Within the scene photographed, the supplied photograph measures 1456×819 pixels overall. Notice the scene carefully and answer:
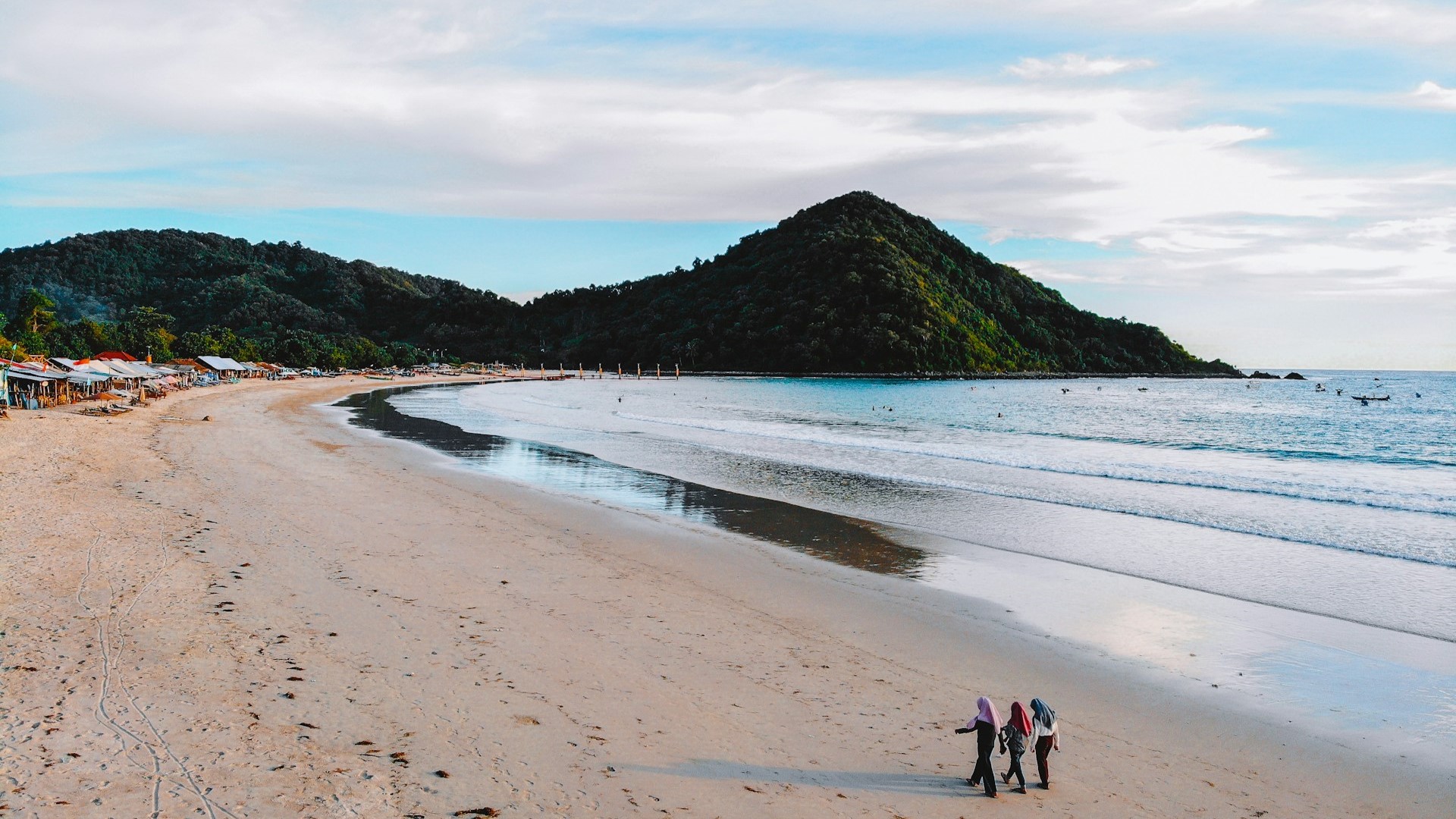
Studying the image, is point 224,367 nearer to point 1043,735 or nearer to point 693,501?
point 693,501

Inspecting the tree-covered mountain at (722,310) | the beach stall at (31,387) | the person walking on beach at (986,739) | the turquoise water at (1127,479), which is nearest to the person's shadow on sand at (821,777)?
the person walking on beach at (986,739)

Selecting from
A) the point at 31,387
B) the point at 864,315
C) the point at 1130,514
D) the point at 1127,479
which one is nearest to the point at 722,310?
the point at 864,315

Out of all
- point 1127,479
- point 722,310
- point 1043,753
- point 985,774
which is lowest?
point 985,774

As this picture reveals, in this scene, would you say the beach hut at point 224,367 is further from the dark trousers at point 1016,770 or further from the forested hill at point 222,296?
the dark trousers at point 1016,770

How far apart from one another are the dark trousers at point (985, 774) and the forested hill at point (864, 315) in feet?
424

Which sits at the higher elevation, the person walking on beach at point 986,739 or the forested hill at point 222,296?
the forested hill at point 222,296

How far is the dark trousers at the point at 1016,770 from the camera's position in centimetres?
550

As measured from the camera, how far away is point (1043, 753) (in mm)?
5590

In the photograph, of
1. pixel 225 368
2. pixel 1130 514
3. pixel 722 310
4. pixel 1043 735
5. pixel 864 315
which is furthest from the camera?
pixel 722 310

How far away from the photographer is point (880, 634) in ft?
29.8

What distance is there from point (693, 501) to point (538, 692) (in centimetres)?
1149

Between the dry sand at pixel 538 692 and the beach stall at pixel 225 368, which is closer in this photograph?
the dry sand at pixel 538 692

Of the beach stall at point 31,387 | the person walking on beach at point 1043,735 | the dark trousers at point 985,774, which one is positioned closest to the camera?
the dark trousers at point 985,774

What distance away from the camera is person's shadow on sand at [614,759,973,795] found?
218 inches
